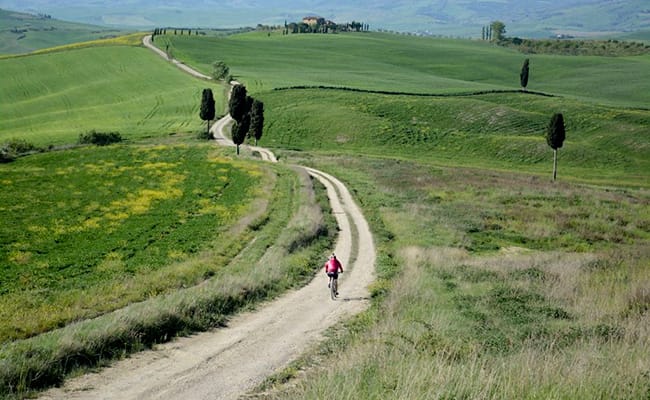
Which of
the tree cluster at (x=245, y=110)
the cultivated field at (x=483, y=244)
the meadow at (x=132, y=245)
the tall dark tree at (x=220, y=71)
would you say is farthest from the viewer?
the tall dark tree at (x=220, y=71)

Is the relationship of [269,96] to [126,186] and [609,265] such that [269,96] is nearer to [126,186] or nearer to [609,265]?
[126,186]

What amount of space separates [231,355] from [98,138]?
7504 centimetres

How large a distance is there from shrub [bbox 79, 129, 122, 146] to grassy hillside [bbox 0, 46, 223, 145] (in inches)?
134

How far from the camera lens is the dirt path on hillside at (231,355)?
15.3 metres

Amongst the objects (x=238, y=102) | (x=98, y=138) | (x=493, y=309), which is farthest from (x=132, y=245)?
(x=98, y=138)

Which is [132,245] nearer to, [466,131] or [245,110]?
[245,110]

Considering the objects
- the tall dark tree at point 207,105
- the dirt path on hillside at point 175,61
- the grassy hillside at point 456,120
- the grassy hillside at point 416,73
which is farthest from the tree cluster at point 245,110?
the dirt path on hillside at point 175,61

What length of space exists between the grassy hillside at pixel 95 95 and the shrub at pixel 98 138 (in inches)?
134

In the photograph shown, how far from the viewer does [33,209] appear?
42.9 meters

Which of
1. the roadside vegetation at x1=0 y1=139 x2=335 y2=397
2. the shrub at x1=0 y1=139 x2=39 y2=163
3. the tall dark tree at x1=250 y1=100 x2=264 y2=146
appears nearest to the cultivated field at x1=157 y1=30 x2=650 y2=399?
the roadside vegetation at x1=0 y1=139 x2=335 y2=397

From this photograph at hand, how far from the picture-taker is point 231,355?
17766 millimetres

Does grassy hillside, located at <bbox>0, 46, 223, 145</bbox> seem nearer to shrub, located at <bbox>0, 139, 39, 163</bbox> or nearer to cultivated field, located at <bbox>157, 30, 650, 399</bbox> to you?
shrub, located at <bbox>0, 139, 39, 163</bbox>

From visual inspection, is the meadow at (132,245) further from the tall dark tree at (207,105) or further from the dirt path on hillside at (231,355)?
the tall dark tree at (207,105)

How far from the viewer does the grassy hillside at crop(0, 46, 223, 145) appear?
99000 mm
